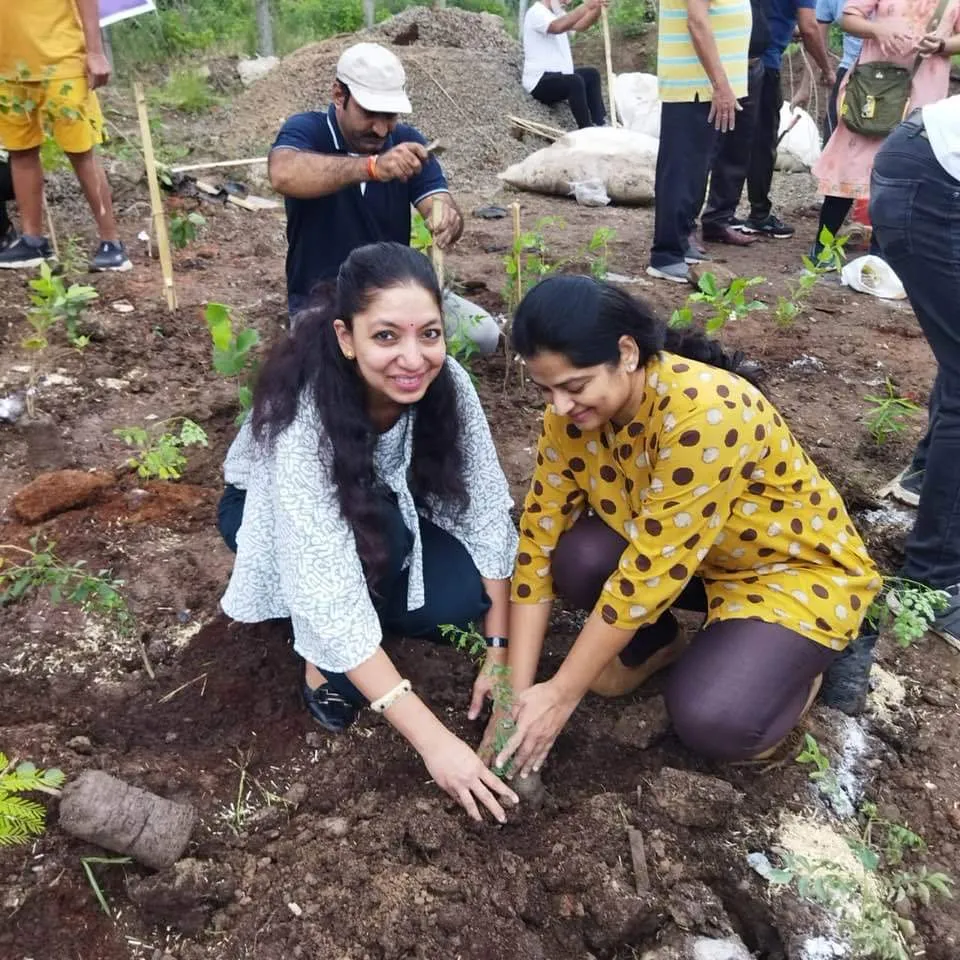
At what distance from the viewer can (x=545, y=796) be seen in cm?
176

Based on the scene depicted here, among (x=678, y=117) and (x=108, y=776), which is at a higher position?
(x=678, y=117)

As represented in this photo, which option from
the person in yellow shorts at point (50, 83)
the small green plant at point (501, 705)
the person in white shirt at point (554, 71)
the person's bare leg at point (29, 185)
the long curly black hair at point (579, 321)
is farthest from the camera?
the person in white shirt at point (554, 71)

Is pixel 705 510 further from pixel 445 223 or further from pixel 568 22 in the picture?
pixel 568 22

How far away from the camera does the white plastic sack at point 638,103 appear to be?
8.45 meters

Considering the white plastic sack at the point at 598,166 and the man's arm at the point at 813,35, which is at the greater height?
the man's arm at the point at 813,35

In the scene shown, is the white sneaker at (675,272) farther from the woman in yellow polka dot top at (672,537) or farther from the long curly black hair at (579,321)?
the long curly black hair at (579,321)

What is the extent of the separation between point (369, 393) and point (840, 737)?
130 cm

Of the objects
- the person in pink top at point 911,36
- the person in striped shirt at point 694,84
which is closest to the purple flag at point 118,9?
the person in striped shirt at point 694,84

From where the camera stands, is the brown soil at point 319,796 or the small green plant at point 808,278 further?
the small green plant at point 808,278

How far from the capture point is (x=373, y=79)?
2594mm

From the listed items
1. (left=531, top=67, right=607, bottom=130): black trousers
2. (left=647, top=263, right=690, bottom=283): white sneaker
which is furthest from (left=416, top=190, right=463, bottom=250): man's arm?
(left=531, top=67, right=607, bottom=130): black trousers

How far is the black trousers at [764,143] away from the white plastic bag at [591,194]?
1191 millimetres

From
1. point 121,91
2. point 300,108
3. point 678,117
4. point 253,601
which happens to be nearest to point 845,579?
point 253,601

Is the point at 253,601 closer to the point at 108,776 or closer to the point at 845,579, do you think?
the point at 108,776
